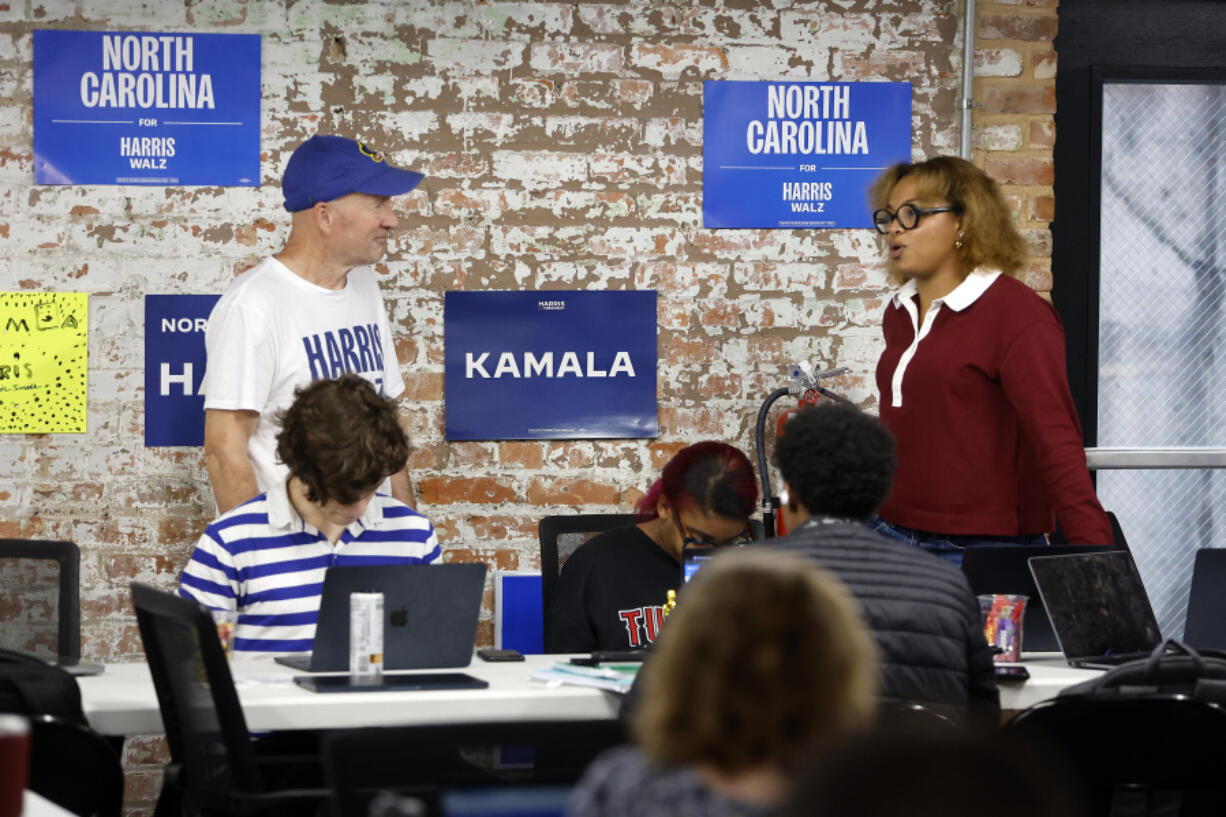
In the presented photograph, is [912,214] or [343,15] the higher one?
[343,15]

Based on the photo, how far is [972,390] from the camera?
11.2ft

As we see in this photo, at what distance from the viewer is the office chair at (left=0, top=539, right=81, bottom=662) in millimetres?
3072

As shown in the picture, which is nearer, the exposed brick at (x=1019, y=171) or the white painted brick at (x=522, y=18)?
the white painted brick at (x=522, y=18)

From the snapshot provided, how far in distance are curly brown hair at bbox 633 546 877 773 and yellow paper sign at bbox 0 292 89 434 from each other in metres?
3.38

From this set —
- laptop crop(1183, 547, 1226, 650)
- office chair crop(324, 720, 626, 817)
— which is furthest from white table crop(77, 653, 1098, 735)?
office chair crop(324, 720, 626, 817)

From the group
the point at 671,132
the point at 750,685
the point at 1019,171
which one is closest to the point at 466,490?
the point at 671,132

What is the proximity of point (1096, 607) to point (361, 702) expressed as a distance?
4.92 ft

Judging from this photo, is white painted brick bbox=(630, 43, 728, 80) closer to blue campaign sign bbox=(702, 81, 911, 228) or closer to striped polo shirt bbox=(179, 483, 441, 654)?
blue campaign sign bbox=(702, 81, 911, 228)

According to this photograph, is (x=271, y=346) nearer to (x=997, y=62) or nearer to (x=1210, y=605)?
(x=1210, y=605)

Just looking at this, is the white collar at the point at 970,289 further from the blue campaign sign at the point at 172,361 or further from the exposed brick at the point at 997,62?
the blue campaign sign at the point at 172,361

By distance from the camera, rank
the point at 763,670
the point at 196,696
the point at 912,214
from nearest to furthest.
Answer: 1. the point at 763,670
2. the point at 196,696
3. the point at 912,214

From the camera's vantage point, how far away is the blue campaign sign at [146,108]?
4090 mm

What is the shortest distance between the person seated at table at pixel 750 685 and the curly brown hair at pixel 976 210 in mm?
2515

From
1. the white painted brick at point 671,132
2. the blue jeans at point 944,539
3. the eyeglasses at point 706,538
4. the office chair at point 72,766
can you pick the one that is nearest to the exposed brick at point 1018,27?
the white painted brick at point 671,132
